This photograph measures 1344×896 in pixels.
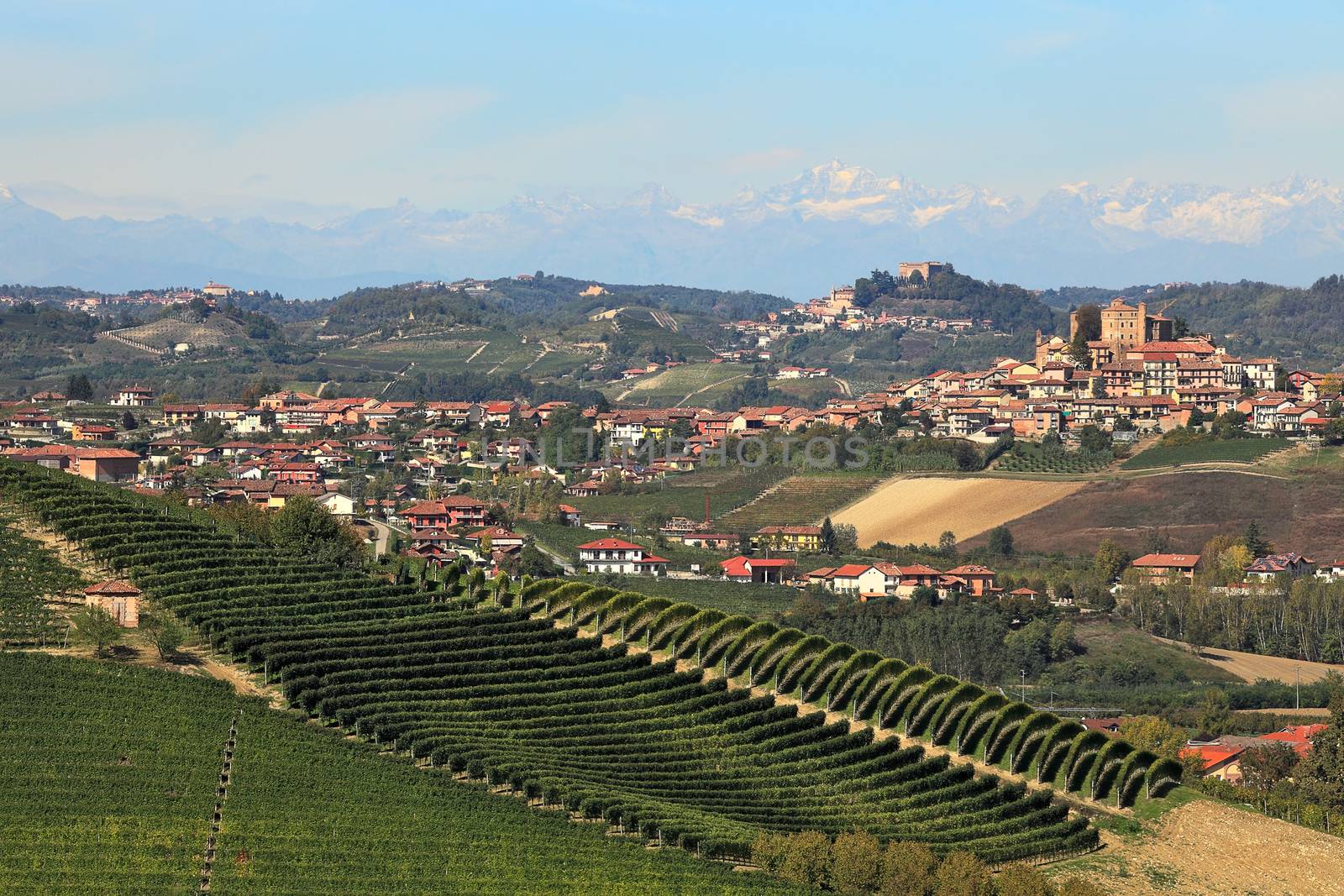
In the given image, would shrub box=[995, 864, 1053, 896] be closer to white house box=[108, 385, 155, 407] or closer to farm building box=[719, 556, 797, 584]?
farm building box=[719, 556, 797, 584]

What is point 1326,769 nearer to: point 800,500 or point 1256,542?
point 1256,542

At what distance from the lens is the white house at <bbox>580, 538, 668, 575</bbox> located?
3179 inches

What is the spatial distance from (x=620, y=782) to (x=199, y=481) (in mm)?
59514

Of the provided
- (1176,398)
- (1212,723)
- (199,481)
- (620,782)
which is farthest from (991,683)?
(1176,398)

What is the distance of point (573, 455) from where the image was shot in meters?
118

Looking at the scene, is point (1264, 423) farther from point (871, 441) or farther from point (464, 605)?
point (464, 605)

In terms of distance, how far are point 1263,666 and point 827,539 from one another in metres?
24.2

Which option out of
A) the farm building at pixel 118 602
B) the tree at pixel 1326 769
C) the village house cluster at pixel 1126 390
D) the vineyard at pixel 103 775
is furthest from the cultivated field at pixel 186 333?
the vineyard at pixel 103 775

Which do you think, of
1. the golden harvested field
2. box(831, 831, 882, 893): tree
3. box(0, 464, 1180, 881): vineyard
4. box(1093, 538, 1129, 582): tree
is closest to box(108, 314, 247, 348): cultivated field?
the golden harvested field

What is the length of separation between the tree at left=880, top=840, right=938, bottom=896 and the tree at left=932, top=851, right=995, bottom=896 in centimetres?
15

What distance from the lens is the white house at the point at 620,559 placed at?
80.8 meters

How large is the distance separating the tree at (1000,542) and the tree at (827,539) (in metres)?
6.77

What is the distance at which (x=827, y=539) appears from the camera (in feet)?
294

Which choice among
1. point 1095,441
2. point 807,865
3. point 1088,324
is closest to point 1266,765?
point 807,865
